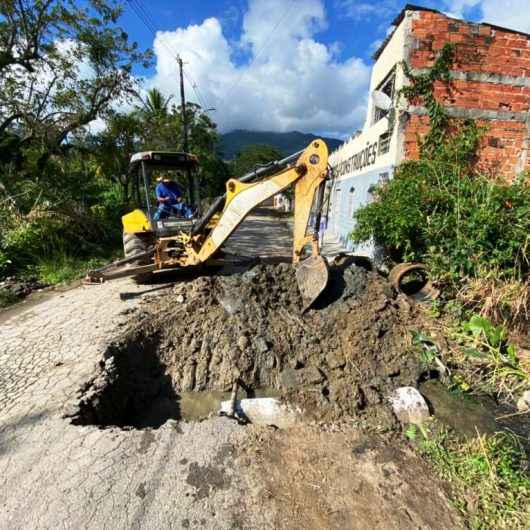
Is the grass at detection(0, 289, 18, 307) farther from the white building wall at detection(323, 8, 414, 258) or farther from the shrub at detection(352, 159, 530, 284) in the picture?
the shrub at detection(352, 159, 530, 284)

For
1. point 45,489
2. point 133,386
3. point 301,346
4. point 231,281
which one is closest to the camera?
point 45,489

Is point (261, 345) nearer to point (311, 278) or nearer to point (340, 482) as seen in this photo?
point (311, 278)

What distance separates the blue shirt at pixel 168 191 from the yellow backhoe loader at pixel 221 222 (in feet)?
0.93

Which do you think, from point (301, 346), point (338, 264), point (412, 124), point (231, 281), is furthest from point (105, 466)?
point (412, 124)

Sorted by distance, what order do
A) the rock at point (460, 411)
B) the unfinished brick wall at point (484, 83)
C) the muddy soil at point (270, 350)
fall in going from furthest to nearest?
the unfinished brick wall at point (484, 83)
the muddy soil at point (270, 350)
the rock at point (460, 411)

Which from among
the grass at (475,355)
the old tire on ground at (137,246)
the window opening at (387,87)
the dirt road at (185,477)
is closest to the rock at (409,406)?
the dirt road at (185,477)

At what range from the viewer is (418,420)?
10.3ft

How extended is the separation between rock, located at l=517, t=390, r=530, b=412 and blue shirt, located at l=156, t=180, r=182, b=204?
242 inches

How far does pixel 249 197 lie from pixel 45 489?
400 cm

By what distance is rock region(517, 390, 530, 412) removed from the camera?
135 inches

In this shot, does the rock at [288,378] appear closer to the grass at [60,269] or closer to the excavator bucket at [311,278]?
the excavator bucket at [311,278]

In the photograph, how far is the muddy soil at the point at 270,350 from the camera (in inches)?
133

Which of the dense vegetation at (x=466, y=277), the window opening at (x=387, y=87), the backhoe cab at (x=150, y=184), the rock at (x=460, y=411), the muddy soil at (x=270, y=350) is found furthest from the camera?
the window opening at (x=387, y=87)

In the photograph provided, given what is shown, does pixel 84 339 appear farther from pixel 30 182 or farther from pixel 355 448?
pixel 30 182
